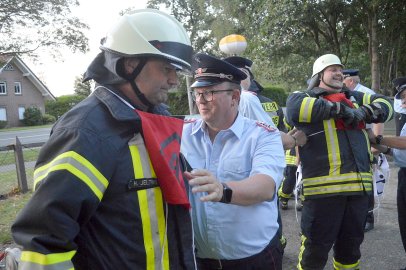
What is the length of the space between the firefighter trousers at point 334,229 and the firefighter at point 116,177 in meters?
1.91

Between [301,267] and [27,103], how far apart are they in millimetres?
47227

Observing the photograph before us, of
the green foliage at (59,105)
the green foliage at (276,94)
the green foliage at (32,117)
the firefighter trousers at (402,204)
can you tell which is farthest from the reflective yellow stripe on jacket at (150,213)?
the green foliage at (59,105)

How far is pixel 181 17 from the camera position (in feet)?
97.1

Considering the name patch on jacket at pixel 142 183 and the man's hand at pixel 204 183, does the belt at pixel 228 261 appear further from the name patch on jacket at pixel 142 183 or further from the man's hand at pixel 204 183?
the name patch on jacket at pixel 142 183

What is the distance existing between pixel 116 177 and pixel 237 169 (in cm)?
100

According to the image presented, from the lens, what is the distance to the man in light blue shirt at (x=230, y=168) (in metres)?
2.24

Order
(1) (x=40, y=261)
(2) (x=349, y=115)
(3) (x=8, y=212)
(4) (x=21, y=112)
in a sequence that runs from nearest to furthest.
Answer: (1) (x=40, y=261) < (2) (x=349, y=115) < (3) (x=8, y=212) < (4) (x=21, y=112)

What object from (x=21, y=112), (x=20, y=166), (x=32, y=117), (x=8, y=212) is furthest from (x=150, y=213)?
(x=21, y=112)

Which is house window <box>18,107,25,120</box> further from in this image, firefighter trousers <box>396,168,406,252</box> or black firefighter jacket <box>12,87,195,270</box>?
black firefighter jacket <box>12,87,195,270</box>

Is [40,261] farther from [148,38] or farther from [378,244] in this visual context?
[378,244]

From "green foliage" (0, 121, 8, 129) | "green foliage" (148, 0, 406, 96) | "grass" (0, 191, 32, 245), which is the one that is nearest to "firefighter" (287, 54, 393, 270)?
"grass" (0, 191, 32, 245)

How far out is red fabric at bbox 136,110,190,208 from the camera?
4.93 ft

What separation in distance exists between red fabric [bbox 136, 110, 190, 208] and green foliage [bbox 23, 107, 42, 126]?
44.7m

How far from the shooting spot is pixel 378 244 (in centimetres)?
470
